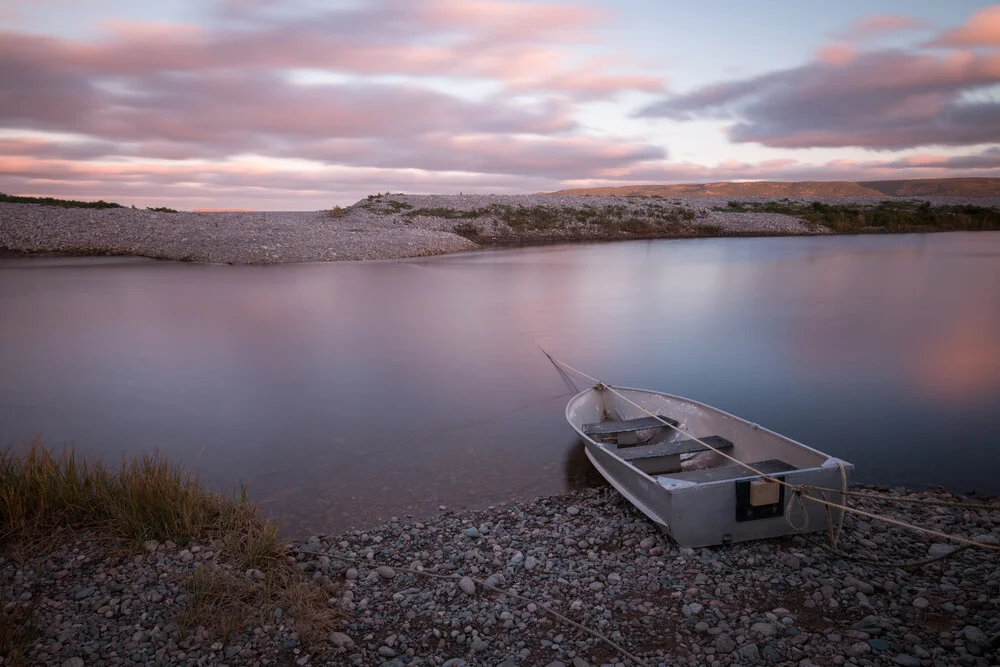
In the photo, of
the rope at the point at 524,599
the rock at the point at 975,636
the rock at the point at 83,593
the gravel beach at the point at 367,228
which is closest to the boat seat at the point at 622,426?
the rope at the point at 524,599

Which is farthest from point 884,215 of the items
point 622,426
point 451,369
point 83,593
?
point 83,593

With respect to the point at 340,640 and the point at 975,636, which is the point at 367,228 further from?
the point at 975,636

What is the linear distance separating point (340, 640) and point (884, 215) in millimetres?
49352

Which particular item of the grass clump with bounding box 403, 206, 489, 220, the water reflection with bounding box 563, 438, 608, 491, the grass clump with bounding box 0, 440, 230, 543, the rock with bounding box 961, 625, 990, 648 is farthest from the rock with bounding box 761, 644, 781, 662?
the grass clump with bounding box 403, 206, 489, 220

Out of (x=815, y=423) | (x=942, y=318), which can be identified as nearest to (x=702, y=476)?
(x=815, y=423)

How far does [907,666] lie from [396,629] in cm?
283

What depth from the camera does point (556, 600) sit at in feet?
13.3

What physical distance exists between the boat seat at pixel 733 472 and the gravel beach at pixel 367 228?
23.5 metres

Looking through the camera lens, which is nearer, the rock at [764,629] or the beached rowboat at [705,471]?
the rock at [764,629]

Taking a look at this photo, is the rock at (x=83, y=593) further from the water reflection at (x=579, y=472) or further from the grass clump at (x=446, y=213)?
the grass clump at (x=446, y=213)

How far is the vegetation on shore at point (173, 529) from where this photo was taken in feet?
12.4

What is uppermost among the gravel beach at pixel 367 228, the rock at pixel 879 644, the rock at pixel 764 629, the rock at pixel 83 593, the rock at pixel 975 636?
the gravel beach at pixel 367 228

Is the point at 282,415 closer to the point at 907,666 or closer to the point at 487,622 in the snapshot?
the point at 487,622

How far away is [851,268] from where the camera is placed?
24500 mm
